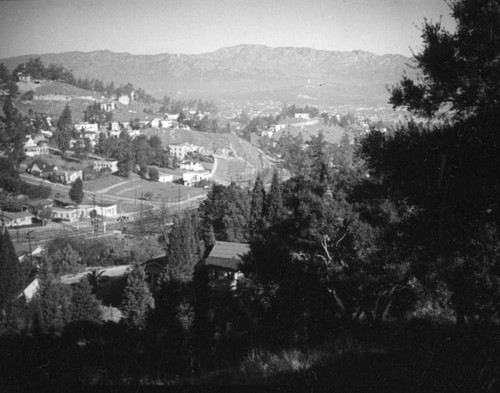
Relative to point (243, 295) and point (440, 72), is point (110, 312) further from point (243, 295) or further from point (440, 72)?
point (440, 72)

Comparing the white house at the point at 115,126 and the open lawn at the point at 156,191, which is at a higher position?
the white house at the point at 115,126

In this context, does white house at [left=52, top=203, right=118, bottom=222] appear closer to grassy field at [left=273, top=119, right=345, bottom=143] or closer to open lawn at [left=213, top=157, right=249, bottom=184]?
open lawn at [left=213, top=157, right=249, bottom=184]

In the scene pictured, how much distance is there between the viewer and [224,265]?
12430 mm

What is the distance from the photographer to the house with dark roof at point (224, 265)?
1214cm

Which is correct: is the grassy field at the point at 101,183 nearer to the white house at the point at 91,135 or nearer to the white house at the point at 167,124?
the white house at the point at 91,135

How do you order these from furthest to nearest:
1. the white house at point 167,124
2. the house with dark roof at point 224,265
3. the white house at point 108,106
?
the white house at point 108,106, the white house at point 167,124, the house with dark roof at point 224,265

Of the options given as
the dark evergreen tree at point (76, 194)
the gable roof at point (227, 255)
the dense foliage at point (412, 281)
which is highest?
the dense foliage at point (412, 281)

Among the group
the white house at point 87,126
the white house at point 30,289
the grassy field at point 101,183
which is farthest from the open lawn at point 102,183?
the white house at point 30,289

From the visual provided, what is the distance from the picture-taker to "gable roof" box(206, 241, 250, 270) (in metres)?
12.4

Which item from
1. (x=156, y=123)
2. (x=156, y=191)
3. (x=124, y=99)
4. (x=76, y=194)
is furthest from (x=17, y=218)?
(x=124, y=99)

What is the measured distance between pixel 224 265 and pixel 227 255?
0.61 meters

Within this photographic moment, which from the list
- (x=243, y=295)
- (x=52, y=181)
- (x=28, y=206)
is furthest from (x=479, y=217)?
(x=52, y=181)

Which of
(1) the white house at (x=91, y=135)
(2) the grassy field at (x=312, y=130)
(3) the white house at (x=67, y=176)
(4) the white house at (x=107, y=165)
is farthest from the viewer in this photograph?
(2) the grassy field at (x=312, y=130)

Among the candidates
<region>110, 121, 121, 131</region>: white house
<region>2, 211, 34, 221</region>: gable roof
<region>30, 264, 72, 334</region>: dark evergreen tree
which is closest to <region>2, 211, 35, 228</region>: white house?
<region>2, 211, 34, 221</region>: gable roof
